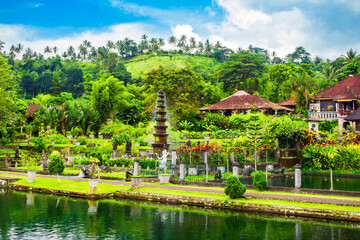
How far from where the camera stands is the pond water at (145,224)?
14039mm

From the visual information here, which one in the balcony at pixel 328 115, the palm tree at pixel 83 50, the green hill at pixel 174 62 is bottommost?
the balcony at pixel 328 115

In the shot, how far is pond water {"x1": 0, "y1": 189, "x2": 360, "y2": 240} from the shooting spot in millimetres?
14039

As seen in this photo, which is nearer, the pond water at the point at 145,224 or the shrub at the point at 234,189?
the pond water at the point at 145,224

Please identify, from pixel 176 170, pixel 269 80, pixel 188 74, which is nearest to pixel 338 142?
pixel 176 170

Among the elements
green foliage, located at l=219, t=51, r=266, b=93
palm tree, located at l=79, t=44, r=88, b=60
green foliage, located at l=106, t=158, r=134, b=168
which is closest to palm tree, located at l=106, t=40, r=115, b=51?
palm tree, located at l=79, t=44, r=88, b=60

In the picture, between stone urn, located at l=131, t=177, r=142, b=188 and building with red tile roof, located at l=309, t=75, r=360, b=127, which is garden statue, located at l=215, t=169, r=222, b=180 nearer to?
stone urn, located at l=131, t=177, r=142, b=188

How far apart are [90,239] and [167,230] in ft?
9.90

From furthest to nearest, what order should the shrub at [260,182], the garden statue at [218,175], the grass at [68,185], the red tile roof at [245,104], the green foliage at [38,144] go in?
1. the red tile roof at [245,104]
2. the green foliage at [38,144]
3. the garden statue at [218,175]
4. the grass at [68,185]
5. the shrub at [260,182]

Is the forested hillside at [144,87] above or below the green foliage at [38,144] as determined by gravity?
above

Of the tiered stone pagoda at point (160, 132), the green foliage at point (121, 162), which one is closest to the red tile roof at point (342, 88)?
the tiered stone pagoda at point (160, 132)

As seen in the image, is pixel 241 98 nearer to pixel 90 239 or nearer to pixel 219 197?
pixel 219 197

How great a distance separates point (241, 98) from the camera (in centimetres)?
6003

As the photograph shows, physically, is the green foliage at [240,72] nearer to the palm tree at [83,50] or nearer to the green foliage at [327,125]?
the green foliage at [327,125]

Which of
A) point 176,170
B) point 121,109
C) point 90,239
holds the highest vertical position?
point 121,109
